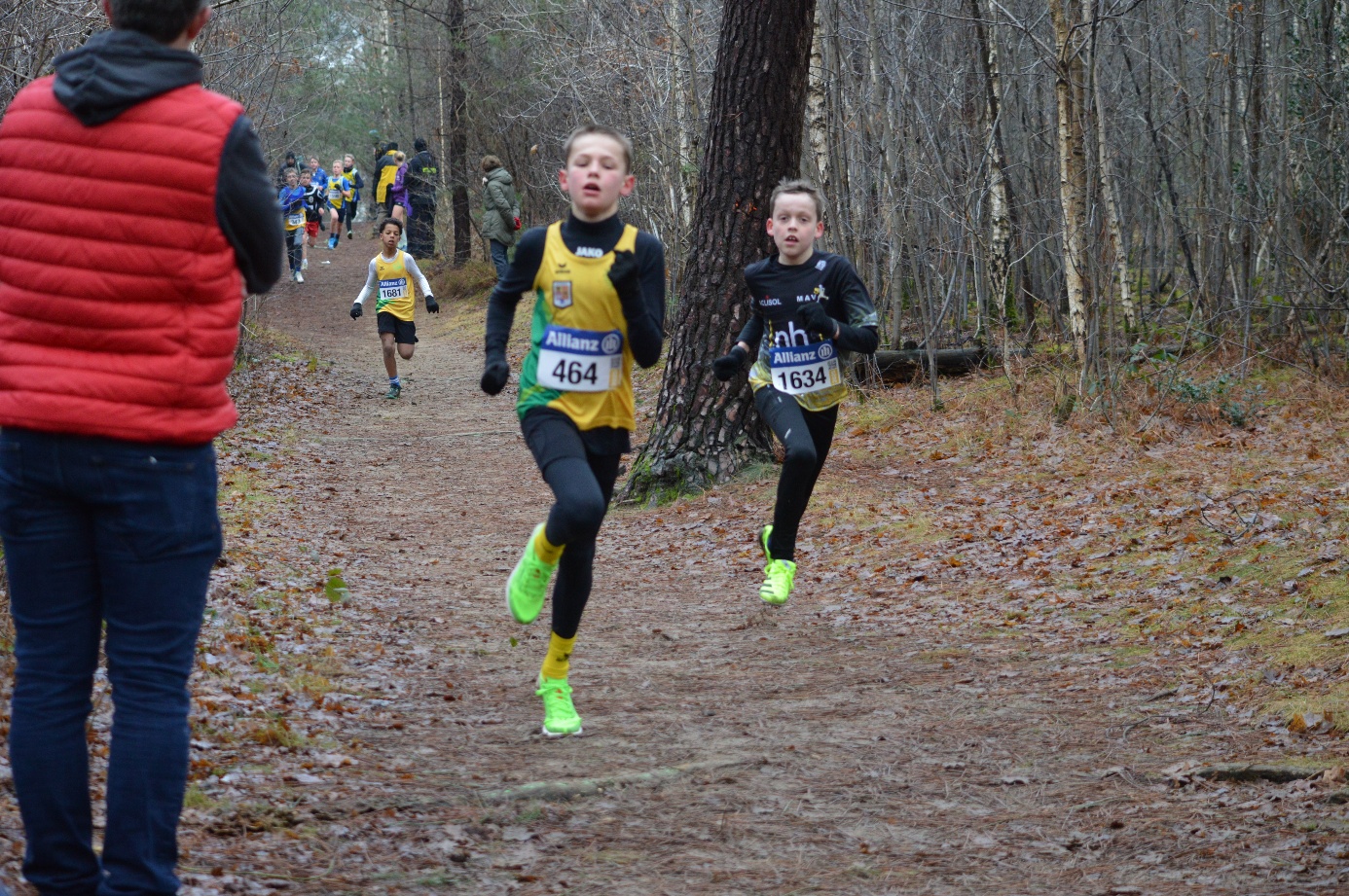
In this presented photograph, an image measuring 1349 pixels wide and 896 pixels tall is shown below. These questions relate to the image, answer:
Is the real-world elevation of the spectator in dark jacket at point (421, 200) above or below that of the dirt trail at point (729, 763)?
above

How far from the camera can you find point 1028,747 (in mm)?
4934

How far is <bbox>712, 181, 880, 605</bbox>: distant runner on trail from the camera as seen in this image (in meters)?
6.36

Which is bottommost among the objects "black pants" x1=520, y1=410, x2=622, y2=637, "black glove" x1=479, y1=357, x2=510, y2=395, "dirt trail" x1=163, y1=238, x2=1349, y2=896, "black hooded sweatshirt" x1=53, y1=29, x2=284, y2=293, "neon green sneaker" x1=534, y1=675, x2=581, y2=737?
"dirt trail" x1=163, y1=238, x2=1349, y2=896

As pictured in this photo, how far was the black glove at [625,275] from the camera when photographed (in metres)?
4.70

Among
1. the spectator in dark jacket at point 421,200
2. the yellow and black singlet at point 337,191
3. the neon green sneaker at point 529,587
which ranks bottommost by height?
the neon green sneaker at point 529,587

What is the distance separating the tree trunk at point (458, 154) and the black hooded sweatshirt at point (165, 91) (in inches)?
1023

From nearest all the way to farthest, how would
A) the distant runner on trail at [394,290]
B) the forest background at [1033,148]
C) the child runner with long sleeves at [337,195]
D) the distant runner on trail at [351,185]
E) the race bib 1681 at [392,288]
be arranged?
the forest background at [1033,148] → the distant runner on trail at [394,290] → the race bib 1681 at [392,288] → the distant runner on trail at [351,185] → the child runner with long sleeves at [337,195]

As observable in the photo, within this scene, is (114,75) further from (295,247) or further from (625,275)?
(295,247)

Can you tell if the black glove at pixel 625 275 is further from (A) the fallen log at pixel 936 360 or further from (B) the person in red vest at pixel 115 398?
(A) the fallen log at pixel 936 360

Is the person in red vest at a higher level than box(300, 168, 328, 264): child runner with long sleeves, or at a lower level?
lower

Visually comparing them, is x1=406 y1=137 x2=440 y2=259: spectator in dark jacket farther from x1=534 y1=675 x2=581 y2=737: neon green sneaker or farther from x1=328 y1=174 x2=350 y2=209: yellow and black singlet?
x1=534 y1=675 x2=581 y2=737: neon green sneaker

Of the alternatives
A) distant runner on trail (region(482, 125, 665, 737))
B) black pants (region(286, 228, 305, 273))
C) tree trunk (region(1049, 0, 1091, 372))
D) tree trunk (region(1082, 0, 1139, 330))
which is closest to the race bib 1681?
tree trunk (region(1049, 0, 1091, 372))

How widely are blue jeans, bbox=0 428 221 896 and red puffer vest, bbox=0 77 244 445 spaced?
10 cm

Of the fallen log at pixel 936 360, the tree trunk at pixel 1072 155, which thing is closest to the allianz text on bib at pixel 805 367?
the tree trunk at pixel 1072 155
